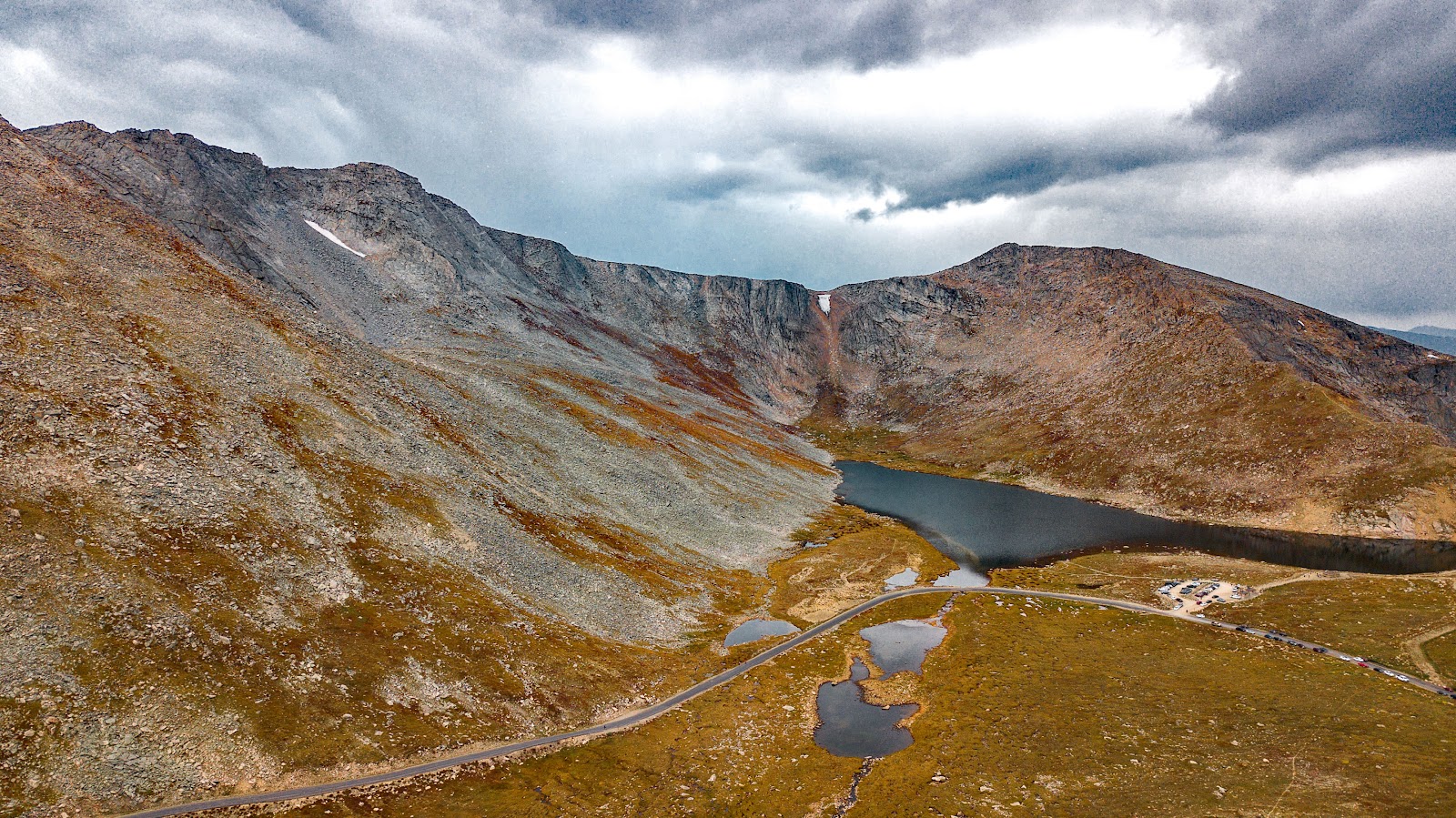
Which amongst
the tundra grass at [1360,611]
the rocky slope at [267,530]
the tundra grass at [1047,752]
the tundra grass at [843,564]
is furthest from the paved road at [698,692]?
the tundra grass at [843,564]

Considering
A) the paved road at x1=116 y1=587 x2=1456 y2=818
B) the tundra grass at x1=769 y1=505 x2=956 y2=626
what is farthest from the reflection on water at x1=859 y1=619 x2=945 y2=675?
the tundra grass at x1=769 y1=505 x2=956 y2=626

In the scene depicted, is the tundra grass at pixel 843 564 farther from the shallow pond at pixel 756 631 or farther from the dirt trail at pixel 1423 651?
the dirt trail at pixel 1423 651

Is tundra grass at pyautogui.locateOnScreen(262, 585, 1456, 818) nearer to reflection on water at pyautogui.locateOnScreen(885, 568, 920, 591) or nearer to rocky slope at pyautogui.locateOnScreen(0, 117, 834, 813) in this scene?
rocky slope at pyautogui.locateOnScreen(0, 117, 834, 813)

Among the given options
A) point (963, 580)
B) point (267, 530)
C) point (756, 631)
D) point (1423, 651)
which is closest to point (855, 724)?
point (756, 631)

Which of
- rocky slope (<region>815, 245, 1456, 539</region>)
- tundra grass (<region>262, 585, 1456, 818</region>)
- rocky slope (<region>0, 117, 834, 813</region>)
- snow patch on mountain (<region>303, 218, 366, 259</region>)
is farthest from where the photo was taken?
snow patch on mountain (<region>303, 218, 366, 259</region>)

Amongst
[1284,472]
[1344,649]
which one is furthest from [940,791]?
[1284,472]

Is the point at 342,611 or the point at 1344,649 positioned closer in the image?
the point at 342,611

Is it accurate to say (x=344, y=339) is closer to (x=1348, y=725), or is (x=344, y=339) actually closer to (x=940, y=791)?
(x=940, y=791)
